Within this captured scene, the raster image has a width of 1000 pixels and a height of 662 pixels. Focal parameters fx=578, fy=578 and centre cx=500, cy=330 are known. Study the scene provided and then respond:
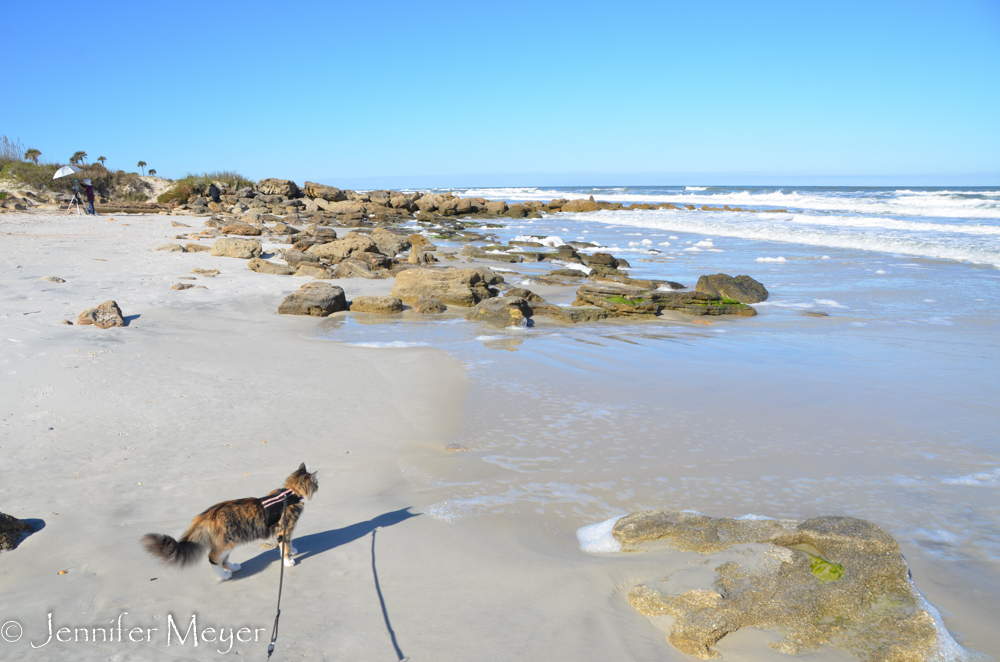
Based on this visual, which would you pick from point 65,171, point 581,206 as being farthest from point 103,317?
point 581,206

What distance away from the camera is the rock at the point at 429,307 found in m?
10.6

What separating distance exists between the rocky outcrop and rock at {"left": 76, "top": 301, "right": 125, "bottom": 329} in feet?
24.5

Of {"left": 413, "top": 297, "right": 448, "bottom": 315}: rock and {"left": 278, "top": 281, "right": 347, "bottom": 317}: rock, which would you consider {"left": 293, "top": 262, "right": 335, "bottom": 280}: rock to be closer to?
{"left": 278, "top": 281, "right": 347, "bottom": 317}: rock

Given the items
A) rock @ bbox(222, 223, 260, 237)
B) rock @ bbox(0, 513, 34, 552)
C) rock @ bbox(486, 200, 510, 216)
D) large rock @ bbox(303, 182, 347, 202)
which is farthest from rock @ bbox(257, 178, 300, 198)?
rock @ bbox(0, 513, 34, 552)

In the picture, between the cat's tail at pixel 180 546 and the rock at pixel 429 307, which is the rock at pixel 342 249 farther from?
the cat's tail at pixel 180 546

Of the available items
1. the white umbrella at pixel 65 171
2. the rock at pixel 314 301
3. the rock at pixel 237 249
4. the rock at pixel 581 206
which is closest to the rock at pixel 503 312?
the rock at pixel 314 301

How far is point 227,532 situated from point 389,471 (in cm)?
167

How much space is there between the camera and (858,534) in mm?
2908

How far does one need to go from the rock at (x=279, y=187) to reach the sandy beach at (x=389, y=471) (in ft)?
98.0

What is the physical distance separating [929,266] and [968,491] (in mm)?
15016

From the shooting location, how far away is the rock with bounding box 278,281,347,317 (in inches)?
383

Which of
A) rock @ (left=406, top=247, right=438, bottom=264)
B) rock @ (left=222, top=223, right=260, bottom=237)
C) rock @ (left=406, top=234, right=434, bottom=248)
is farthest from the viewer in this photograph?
rock @ (left=406, top=234, right=434, bottom=248)

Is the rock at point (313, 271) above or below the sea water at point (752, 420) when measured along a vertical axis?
above

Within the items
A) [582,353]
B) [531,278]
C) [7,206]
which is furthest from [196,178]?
[582,353]
